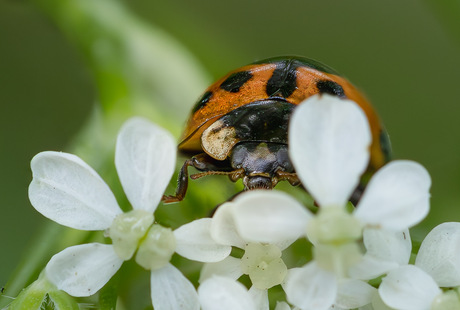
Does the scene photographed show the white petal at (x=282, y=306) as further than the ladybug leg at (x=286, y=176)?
No

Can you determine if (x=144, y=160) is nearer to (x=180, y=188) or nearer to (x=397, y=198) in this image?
(x=180, y=188)

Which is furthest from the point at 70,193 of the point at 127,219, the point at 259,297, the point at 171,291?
Answer: the point at 259,297

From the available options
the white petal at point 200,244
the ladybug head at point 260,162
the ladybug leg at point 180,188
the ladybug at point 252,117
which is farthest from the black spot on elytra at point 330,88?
the white petal at point 200,244

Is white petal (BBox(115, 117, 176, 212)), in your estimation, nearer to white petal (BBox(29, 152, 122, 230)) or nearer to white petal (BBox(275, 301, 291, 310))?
white petal (BBox(29, 152, 122, 230))

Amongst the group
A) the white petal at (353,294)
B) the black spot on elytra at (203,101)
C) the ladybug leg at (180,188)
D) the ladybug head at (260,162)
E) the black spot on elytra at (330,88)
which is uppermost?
the black spot on elytra at (330,88)

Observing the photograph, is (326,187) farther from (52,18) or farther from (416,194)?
(52,18)

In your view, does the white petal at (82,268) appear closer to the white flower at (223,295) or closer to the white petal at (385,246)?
the white flower at (223,295)
